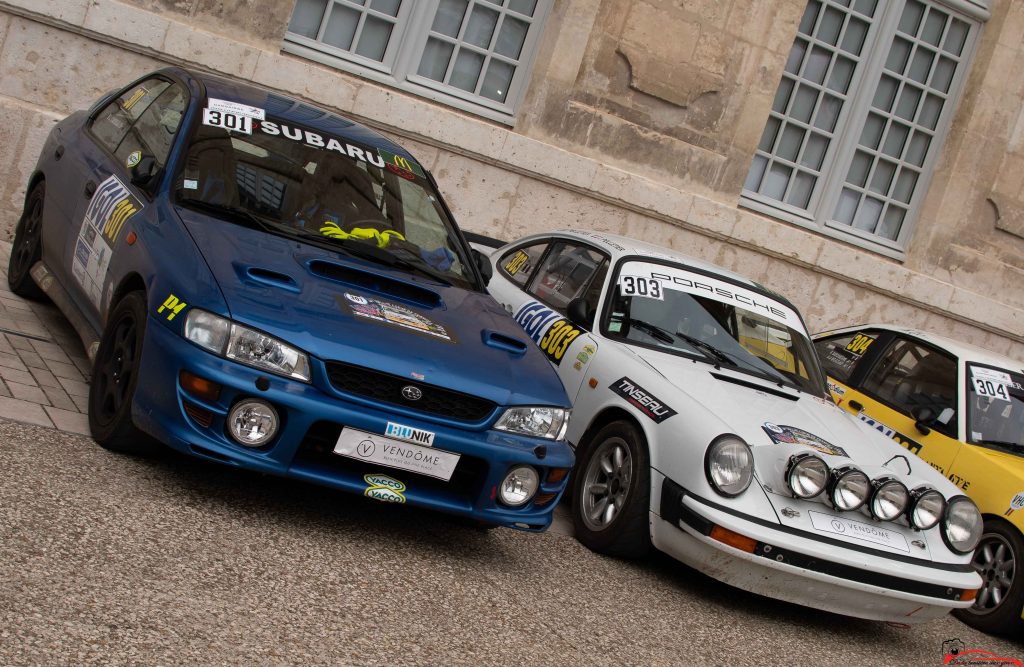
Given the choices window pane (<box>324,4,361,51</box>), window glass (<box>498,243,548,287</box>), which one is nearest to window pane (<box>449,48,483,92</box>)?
window pane (<box>324,4,361,51</box>)

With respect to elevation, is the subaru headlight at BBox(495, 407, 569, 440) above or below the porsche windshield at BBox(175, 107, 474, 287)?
below

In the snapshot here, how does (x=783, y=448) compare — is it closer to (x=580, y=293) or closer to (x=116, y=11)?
(x=580, y=293)

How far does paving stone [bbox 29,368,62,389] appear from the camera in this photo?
582 centimetres

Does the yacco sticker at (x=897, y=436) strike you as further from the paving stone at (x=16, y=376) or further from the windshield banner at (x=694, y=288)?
the paving stone at (x=16, y=376)

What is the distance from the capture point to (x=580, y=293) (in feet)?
23.7

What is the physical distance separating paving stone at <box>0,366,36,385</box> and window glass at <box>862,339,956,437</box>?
520 centimetres

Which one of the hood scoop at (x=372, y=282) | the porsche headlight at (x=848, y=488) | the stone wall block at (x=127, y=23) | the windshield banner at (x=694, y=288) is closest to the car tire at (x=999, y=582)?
the windshield banner at (x=694, y=288)

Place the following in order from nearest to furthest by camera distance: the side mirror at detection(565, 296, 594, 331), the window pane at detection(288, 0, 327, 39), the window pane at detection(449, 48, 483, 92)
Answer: the side mirror at detection(565, 296, 594, 331) < the window pane at detection(288, 0, 327, 39) < the window pane at detection(449, 48, 483, 92)

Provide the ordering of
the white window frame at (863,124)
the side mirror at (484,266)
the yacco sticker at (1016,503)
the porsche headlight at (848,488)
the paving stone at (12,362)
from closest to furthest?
1. the porsche headlight at (848,488)
2. the paving stone at (12,362)
3. the side mirror at (484,266)
4. the yacco sticker at (1016,503)
5. the white window frame at (863,124)

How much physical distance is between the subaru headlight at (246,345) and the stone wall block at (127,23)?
6258 mm

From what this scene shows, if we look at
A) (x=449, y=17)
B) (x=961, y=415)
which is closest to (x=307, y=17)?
(x=449, y=17)

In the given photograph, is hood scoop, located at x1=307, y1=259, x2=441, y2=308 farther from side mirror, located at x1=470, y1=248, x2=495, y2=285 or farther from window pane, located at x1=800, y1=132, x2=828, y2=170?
window pane, located at x1=800, y1=132, x2=828, y2=170

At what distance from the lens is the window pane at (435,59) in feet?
38.9

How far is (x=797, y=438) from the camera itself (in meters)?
6.03
